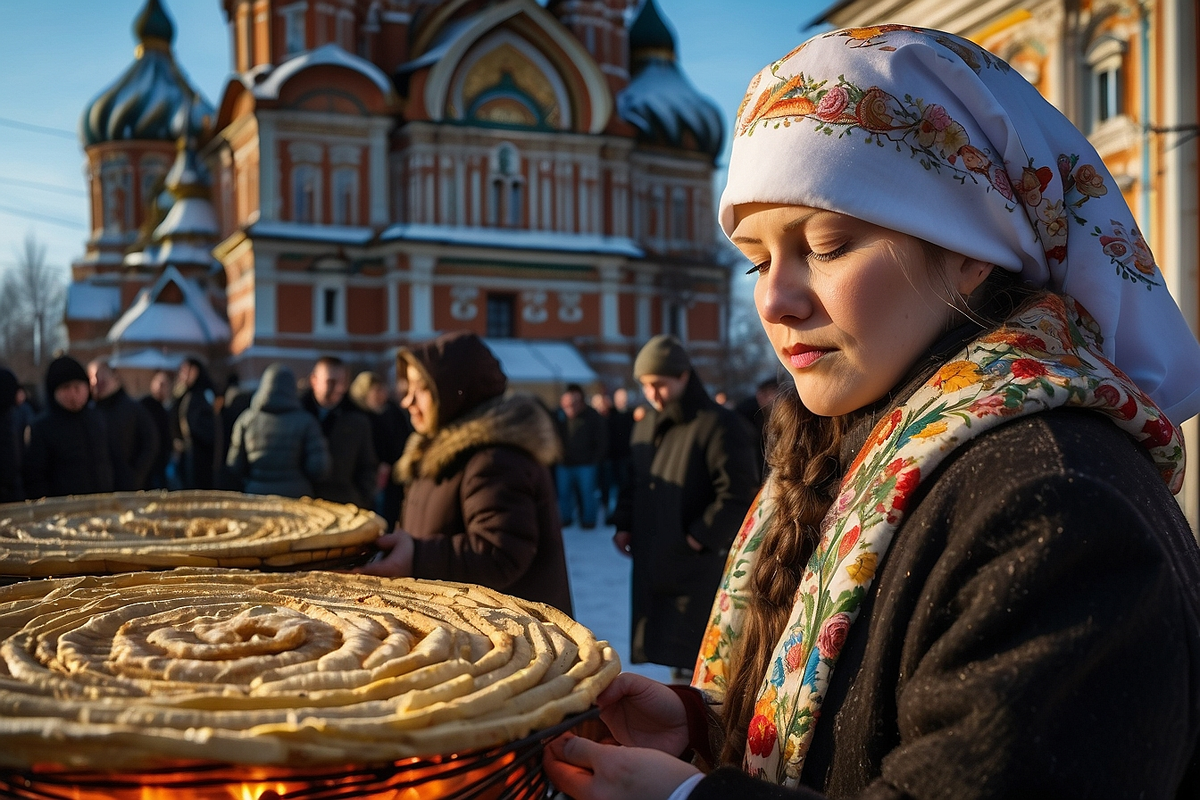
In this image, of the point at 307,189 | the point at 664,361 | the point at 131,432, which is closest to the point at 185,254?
the point at 307,189

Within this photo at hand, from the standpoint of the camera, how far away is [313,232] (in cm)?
2573

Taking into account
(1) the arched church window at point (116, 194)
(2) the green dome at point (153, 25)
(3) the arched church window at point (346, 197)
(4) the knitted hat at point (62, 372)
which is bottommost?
(4) the knitted hat at point (62, 372)

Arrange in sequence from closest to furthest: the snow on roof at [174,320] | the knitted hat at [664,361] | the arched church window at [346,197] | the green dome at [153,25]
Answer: the knitted hat at [664,361] < the arched church window at [346,197] < the snow on roof at [174,320] < the green dome at [153,25]

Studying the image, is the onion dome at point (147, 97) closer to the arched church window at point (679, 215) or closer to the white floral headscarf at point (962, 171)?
the arched church window at point (679, 215)

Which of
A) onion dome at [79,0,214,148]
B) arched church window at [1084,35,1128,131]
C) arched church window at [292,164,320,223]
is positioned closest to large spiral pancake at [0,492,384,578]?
arched church window at [1084,35,1128,131]

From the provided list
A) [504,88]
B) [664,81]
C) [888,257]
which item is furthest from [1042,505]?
[664,81]

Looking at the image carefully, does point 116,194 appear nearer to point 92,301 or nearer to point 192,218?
point 92,301

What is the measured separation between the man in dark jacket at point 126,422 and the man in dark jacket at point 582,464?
5.01m

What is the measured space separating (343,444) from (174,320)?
23.6 metres

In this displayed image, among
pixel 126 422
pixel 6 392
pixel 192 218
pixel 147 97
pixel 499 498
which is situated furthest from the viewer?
pixel 147 97

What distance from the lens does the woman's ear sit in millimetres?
1215

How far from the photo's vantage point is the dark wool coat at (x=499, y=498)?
3.20m

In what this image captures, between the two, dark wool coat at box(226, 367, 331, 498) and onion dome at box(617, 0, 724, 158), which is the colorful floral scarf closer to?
dark wool coat at box(226, 367, 331, 498)

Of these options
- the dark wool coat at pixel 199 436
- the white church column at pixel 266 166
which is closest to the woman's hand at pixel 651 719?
the dark wool coat at pixel 199 436
